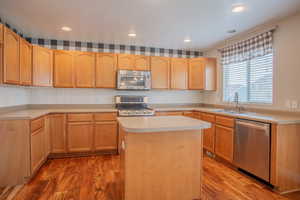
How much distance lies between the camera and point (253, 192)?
2.17 metres

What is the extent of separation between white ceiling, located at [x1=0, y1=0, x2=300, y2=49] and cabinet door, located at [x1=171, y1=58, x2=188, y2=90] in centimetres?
77

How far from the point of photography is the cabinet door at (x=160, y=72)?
4.07 meters

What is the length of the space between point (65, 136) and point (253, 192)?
10.8ft

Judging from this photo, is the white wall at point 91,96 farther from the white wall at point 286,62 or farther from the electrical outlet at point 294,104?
the electrical outlet at point 294,104

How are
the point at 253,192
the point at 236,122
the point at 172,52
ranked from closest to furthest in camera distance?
1. the point at 253,192
2. the point at 236,122
3. the point at 172,52

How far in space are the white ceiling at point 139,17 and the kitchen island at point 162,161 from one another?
1628mm

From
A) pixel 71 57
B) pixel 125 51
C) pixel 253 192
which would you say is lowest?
pixel 253 192

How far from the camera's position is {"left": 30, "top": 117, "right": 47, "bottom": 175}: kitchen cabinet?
95.4 inches

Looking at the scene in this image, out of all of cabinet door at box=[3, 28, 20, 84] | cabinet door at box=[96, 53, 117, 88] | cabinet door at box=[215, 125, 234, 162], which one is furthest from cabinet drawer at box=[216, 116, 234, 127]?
cabinet door at box=[3, 28, 20, 84]

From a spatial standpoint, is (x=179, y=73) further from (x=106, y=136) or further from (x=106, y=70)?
(x=106, y=136)

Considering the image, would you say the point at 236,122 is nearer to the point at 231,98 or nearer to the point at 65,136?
the point at 231,98

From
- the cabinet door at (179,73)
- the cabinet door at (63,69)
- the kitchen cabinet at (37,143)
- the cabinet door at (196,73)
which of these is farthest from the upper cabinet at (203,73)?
the kitchen cabinet at (37,143)

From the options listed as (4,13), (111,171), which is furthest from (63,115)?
(4,13)

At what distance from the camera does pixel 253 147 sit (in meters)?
2.46
